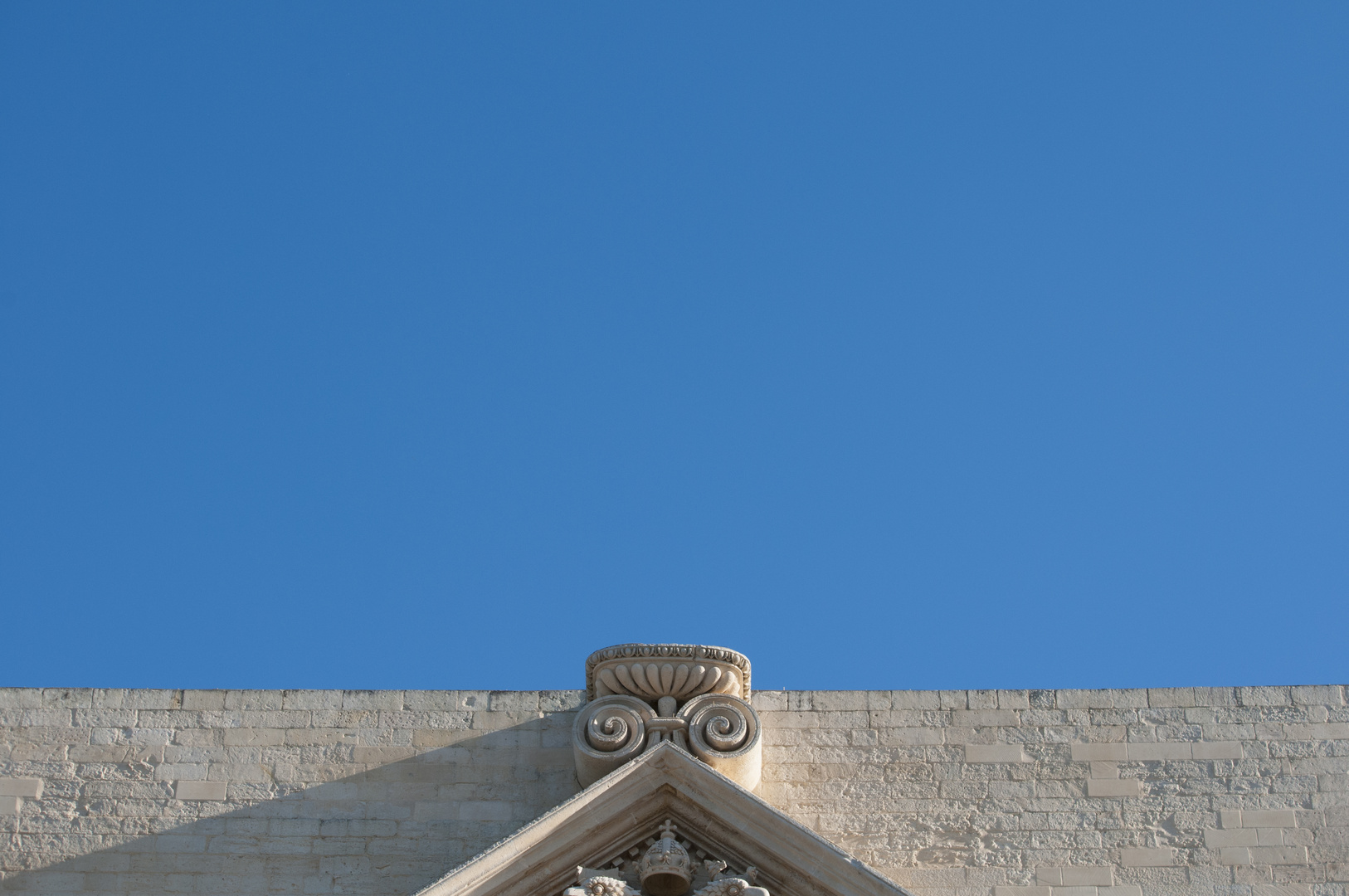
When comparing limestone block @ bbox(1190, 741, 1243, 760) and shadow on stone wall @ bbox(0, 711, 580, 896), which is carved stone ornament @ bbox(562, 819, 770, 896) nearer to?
shadow on stone wall @ bbox(0, 711, 580, 896)

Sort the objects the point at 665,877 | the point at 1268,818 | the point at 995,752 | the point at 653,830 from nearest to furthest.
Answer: the point at 665,877 → the point at 653,830 → the point at 1268,818 → the point at 995,752

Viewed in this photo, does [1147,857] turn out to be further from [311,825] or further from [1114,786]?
[311,825]

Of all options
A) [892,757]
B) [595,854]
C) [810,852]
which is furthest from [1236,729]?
[595,854]

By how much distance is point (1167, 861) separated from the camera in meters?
12.1

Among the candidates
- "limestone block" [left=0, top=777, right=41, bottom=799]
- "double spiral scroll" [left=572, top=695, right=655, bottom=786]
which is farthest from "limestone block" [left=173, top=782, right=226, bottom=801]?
"double spiral scroll" [left=572, top=695, right=655, bottom=786]

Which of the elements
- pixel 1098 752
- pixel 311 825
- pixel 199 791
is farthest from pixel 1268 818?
pixel 199 791

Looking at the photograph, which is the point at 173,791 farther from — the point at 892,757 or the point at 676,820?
the point at 892,757

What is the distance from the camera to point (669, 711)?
39.8ft

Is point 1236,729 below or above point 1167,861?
above

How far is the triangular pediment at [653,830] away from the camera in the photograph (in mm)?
11281

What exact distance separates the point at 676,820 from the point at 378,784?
1759mm

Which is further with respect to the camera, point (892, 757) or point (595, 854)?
point (892, 757)

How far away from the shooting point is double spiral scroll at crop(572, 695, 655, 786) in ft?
39.1

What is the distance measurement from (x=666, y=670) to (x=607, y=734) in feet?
1.52
